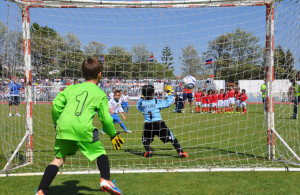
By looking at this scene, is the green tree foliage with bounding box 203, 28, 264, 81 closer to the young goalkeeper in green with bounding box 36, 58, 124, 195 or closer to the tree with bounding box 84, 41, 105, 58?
the tree with bounding box 84, 41, 105, 58

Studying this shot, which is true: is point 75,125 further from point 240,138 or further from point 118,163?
point 240,138

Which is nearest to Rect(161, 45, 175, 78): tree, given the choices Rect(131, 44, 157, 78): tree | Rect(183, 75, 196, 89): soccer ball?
Rect(131, 44, 157, 78): tree

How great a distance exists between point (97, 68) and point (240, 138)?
239 inches

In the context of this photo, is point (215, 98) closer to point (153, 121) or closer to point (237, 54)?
point (237, 54)

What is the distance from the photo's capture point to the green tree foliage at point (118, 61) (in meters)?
6.25

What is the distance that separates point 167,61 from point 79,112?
11.8 ft

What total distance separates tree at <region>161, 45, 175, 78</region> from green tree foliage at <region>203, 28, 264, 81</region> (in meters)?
0.85

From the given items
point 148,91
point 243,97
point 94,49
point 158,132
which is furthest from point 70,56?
point 243,97

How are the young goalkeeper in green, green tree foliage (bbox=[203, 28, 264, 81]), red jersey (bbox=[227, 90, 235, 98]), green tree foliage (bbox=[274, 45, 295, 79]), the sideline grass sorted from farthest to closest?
1. red jersey (bbox=[227, 90, 235, 98])
2. green tree foliage (bbox=[203, 28, 264, 81])
3. green tree foliage (bbox=[274, 45, 295, 79])
4. the sideline grass
5. the young goalkeeper in green

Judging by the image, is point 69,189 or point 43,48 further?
point 43,48

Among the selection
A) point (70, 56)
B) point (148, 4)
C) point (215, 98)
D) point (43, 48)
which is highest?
point (148, 4)

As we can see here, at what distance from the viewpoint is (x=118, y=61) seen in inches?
249

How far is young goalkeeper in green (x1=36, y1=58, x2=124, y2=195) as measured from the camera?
9.81 ft

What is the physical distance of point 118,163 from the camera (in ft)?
17.7
